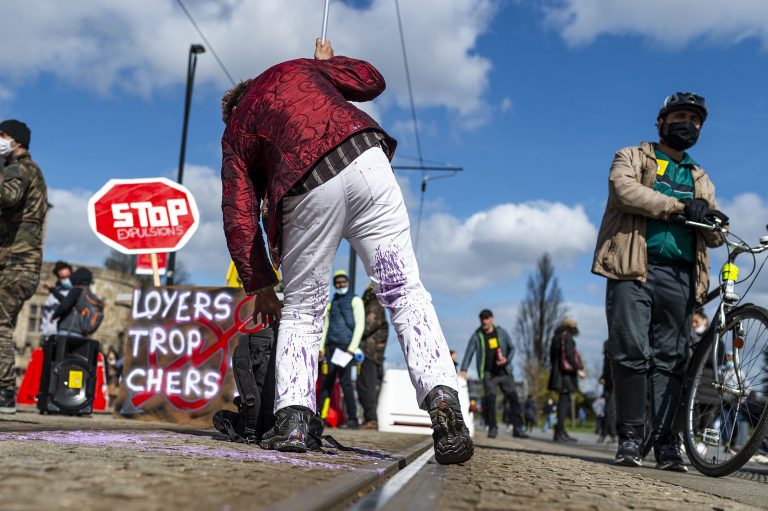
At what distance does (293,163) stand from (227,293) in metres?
4.35

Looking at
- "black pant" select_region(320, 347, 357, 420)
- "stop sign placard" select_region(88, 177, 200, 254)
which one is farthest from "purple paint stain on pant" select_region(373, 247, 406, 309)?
"black pant" select_region(320, 347, 357, 420)

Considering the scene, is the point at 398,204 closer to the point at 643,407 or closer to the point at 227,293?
the point at 643,407

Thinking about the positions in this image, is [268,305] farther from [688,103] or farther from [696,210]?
[688,103]

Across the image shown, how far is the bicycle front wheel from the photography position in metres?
4.08

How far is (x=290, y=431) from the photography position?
2982 mm

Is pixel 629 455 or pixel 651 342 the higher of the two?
pixel 651 342

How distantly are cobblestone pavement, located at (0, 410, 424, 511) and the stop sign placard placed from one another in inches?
213

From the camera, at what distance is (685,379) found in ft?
15.5

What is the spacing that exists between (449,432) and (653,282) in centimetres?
244

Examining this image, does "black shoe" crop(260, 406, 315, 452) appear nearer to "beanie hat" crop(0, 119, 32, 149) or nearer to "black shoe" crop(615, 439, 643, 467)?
"black shoe" crop(615, 439, 643, 467)

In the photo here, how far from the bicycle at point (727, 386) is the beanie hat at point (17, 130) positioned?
538cm

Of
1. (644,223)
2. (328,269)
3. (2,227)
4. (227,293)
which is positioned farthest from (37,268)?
(644,223)

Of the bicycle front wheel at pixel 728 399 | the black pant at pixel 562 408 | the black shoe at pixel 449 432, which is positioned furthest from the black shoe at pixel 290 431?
the black pant at pixel 562 408

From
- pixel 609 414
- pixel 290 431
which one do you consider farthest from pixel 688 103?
A: pixel 609 414
